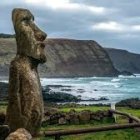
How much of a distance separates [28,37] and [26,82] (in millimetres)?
830

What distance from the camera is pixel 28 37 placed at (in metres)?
10.8

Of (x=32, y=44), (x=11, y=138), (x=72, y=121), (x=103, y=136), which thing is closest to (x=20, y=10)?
(x=32, y=44)

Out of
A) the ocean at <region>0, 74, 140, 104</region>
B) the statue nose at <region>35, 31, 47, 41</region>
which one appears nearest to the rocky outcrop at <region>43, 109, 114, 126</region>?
the statue nose at <region>35, 31, 47, 41</region>

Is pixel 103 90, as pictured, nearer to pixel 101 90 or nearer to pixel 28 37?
pixel 101 90

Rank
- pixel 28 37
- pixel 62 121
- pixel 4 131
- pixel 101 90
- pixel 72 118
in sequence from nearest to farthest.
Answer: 1. pixel 4 131
2. pixel 28 37
3. pixel 62 121
4. pixel 72 118
5. pixel 101 90

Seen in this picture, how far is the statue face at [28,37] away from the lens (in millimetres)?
10844

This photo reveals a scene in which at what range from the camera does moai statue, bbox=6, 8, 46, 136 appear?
10.6m

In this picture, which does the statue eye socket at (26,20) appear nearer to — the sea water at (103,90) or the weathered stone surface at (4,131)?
the weathered stone surface at (4,131)

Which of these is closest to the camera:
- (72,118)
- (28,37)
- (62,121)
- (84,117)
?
(28,37)

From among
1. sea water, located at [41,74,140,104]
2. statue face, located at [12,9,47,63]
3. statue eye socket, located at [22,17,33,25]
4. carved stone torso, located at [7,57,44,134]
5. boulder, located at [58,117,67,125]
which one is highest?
statue eye socket, located at [22,17,33,25]

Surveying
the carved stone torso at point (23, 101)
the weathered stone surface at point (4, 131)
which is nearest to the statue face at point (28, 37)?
the carved stone torso at point (23, 101)

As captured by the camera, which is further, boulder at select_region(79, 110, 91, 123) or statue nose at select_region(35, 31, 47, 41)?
boulder at select_region(79, 110, 91, 123)

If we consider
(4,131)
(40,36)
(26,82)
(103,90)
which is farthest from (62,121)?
(103,90)

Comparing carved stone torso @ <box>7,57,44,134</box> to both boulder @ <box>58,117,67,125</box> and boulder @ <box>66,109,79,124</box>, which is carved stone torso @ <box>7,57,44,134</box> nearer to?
boulder @ <box>58,117,67,125</box>
